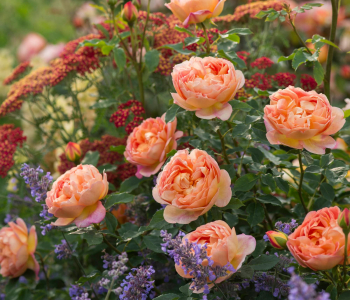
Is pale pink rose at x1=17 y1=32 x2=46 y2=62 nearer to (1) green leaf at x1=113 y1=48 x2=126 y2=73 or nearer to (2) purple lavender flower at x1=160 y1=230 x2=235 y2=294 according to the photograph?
(1) green leaf at x1=113 y1=48 x2=126 y2=73

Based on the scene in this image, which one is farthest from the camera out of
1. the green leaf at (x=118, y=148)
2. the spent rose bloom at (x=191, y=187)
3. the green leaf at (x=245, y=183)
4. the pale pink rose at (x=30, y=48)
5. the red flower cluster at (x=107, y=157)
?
the pale pink rose at (x=30, y=48)

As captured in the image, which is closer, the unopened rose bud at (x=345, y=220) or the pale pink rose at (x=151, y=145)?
the unopened rose bud at (x=345, y=220)

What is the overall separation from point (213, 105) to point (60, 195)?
35 cm

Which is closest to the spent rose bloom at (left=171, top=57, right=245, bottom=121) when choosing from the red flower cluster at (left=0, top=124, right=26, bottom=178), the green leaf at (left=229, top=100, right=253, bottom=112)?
the green leaf at (left=229, top=100, right=253, bottom=112)

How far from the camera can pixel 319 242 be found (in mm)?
551

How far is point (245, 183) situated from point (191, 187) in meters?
0.16

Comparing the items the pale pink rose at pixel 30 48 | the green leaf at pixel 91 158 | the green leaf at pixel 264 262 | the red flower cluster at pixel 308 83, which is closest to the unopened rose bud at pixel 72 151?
the green leaf at pixel 91 158

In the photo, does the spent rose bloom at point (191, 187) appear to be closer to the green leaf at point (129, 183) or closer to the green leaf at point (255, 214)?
the green leaf at point (255, 214)

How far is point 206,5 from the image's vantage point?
0.81m

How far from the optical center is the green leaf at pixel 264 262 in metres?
0.63

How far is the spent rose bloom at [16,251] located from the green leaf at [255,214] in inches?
20.7

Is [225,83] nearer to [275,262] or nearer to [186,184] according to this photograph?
[186,184]

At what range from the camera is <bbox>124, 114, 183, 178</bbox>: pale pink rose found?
33.7 inches

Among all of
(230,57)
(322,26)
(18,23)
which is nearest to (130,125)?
(230,57)
